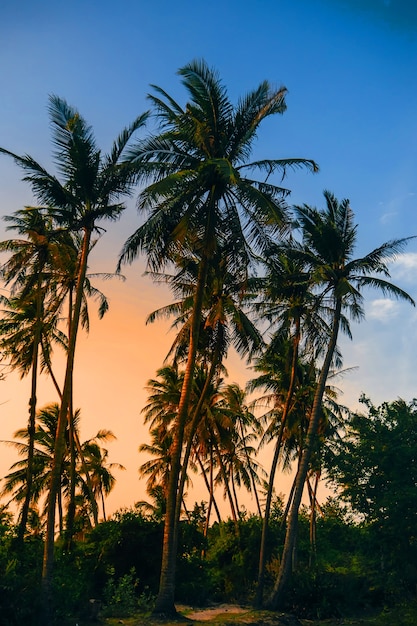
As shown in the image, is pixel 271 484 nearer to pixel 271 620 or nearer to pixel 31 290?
pixel 271 620

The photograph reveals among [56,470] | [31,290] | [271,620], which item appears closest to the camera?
[56,470]

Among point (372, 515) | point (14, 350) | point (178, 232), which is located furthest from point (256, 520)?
point (178, 232)

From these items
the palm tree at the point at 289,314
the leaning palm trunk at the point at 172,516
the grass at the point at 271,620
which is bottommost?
the grass at the point at 271,620

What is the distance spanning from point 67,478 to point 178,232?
22530 mm

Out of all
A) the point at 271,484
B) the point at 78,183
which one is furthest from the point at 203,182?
the point at 271,484

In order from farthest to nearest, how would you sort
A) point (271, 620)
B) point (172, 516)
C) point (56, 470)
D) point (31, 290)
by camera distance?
point (31, 290)
point (271, 620)
point (172, 516)
point (56, 470)

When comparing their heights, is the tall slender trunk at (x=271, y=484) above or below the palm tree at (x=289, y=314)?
below

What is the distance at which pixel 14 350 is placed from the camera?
29188 mm

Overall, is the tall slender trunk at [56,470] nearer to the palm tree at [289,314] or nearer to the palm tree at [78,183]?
the palm tree at [78,183]

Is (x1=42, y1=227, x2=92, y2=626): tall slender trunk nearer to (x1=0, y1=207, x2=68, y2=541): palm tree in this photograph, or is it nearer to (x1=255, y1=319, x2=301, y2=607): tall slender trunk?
(x1=0, y1=207, x2=68, y2=541): palm tree

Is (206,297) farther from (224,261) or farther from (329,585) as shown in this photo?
(329,585)

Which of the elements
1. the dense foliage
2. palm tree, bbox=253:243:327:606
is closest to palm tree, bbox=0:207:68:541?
the dense foliage

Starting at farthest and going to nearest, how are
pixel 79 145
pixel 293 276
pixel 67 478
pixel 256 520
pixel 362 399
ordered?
pixel 67 478
pixel 256 520
pixel 293 276
pixel 362 399
pixel 79 145

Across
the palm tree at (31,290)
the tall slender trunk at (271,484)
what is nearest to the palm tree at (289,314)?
the tall slender trunk at (271,484)
